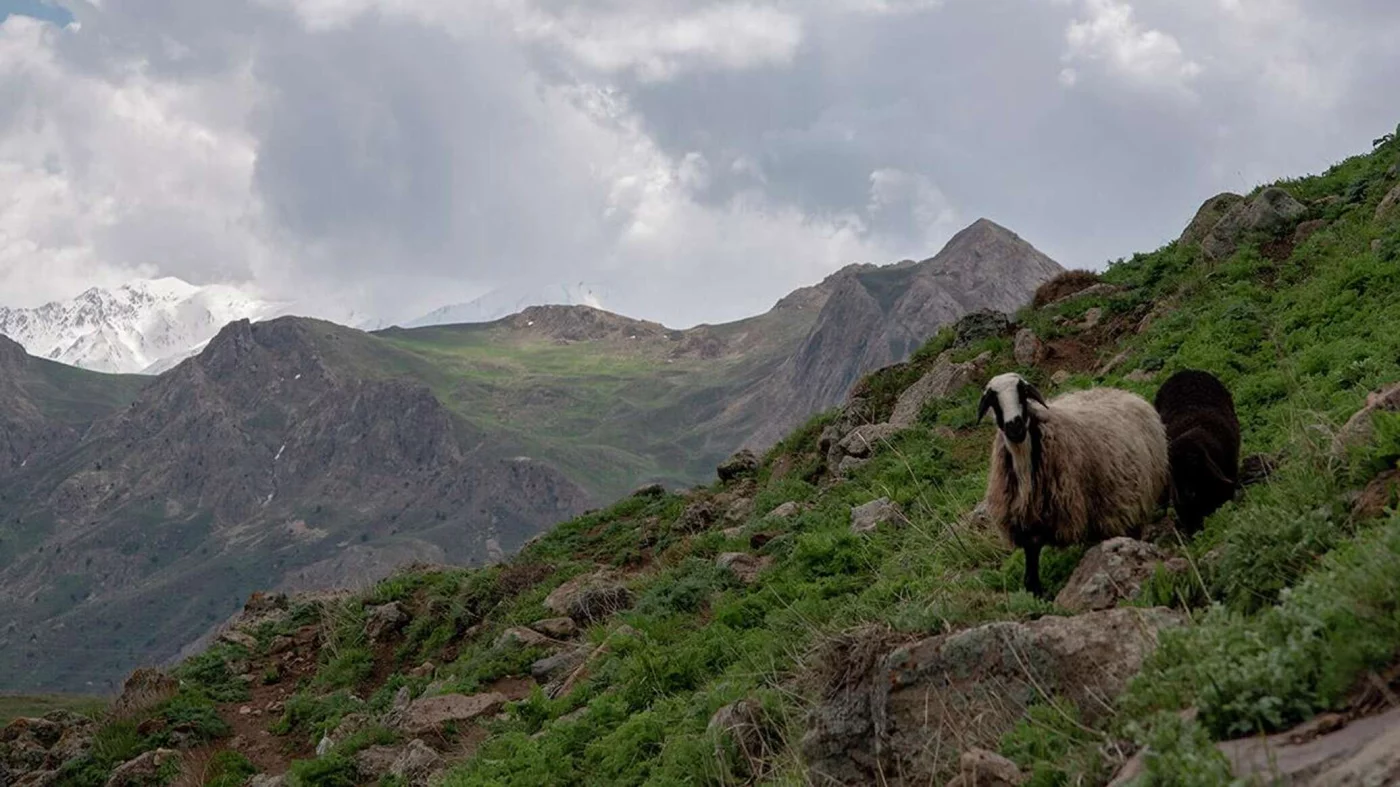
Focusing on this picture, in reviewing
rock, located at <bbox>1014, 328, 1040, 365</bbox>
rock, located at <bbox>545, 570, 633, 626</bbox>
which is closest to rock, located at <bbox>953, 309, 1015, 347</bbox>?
rock, located at <bbox>1014, 328, 1040, 365</bbox>

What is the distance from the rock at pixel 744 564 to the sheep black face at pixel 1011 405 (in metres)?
7.28

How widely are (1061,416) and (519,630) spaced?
499 inches

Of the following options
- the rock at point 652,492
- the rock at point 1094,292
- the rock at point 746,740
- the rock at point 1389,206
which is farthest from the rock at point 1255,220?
the rock at point 746,740

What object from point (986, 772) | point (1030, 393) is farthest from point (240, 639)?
point (986, 772)

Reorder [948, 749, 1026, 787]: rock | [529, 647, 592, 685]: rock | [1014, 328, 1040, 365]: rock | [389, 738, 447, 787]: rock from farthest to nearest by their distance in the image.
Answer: [1014, 328, 1040, 365]: rock
[529, 647, 592, 685]: rock
[389, 738, 447, 787]: rock
[948, 749, 1026, 787]: rock

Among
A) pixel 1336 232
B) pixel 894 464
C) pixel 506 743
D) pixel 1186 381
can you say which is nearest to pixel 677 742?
pixel 506 743

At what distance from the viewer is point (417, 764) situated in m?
14.4

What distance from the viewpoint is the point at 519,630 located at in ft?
63.3

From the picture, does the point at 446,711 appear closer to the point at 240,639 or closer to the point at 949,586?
the point at 949,586

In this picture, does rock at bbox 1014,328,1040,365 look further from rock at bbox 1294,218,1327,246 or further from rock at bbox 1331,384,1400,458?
rock at bbox 1331,384,1400,458

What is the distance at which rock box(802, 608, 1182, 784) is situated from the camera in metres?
6.17

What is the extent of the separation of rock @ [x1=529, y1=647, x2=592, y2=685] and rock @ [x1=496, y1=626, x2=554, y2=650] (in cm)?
93

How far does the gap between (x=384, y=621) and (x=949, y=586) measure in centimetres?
1801

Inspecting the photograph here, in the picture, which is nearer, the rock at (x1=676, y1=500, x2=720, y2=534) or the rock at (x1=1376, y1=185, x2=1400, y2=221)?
the rock at (x1=1376, y1=185, x2=1400, y2=221)
